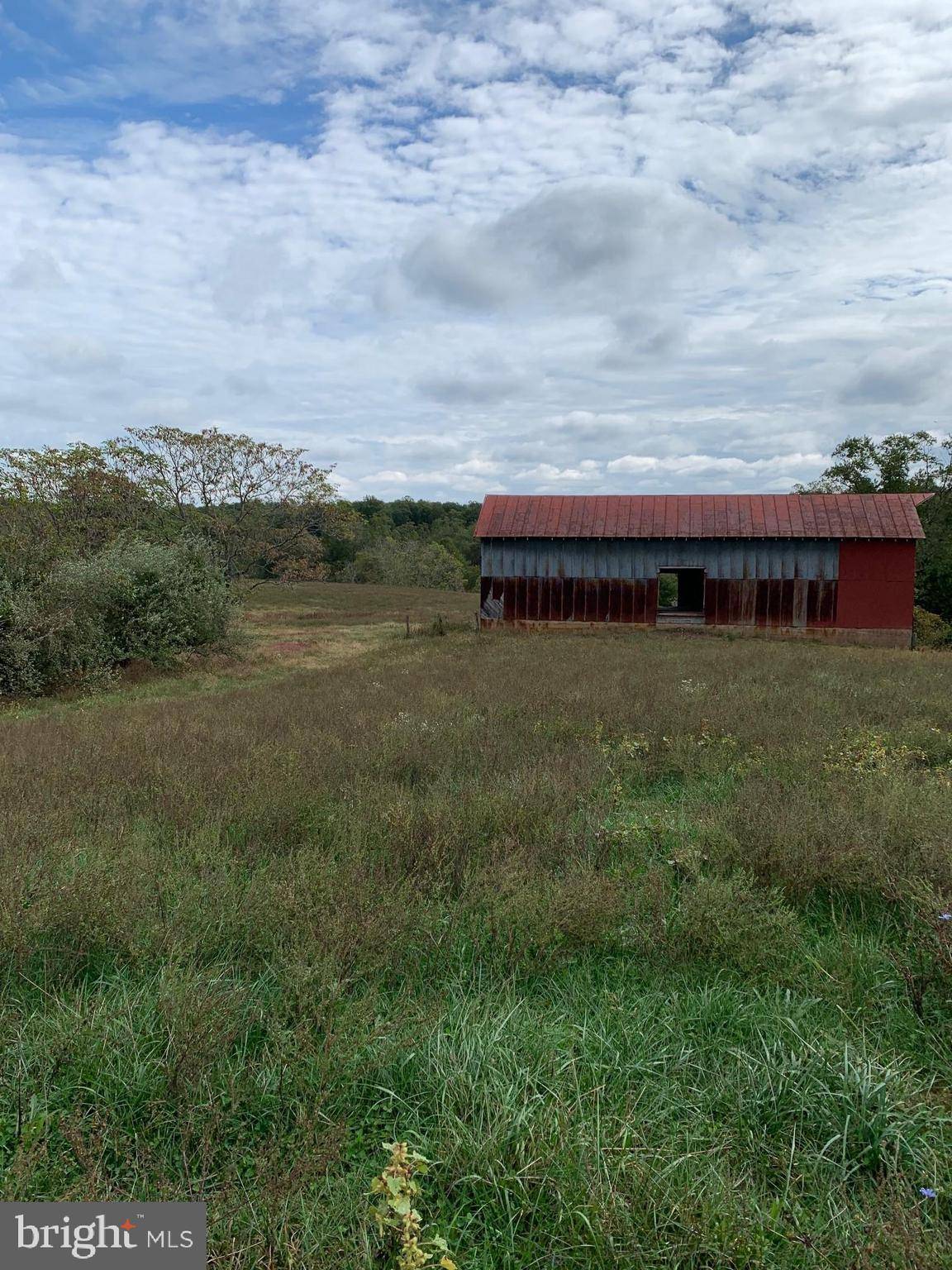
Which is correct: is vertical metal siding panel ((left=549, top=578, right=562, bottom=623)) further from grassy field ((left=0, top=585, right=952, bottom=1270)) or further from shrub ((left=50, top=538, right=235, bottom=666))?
grassy field ((left=0, top=585, right=952, bottom=1270))

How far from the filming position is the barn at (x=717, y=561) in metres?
22.2

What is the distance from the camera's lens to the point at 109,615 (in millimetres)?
15883

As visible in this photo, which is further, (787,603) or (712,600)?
(712,600)

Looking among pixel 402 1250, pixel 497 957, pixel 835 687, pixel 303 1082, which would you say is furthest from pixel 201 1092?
pixel 835 687

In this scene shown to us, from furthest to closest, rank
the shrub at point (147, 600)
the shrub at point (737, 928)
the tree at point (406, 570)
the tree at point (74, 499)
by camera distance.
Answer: the tree at point (406, 570)
the tree at point (74, 499)
the shrub at point (147, 600)
the shrub at point (737, 928)

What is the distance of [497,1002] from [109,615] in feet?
50.2

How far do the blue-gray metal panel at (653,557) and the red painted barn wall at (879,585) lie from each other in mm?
696

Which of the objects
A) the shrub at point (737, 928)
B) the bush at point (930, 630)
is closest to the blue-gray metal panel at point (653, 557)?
the bush at point (930, 630)

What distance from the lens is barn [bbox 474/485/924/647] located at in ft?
72.8

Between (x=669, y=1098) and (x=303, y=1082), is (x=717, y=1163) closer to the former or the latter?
(x=669, y=1098)

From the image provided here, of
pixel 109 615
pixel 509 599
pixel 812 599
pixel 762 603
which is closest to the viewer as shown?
pixel 109 615

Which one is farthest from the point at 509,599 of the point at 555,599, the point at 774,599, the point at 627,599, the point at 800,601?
the point at 800,601

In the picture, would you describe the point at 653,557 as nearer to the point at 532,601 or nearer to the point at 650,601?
the point at 650,601

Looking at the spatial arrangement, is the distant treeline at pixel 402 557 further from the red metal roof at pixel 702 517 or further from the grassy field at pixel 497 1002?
the grassy field at pixel 497 1002
